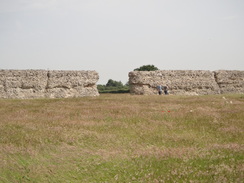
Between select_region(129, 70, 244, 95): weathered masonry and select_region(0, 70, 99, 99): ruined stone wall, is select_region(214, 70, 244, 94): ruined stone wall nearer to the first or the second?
select_region(129, 70, 244, 95): weathered masonry

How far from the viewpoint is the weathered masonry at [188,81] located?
109 feet

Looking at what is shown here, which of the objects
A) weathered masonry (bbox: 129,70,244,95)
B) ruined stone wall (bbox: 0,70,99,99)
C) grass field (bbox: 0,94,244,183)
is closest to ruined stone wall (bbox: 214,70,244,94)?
weathered masonry (bbox: 129,70,244,95)

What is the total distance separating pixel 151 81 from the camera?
33281 millimetres

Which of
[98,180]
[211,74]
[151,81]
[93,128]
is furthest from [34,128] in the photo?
[211,74]

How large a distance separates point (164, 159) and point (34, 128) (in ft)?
19.6

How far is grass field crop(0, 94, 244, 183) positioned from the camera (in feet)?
21.4

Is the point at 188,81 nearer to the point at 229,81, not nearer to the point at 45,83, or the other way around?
the point at 229,81

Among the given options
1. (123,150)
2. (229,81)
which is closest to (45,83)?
(229,81)

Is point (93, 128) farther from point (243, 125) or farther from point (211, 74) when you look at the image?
point (211, 74)

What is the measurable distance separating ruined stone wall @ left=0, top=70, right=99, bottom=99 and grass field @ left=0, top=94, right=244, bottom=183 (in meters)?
16.8

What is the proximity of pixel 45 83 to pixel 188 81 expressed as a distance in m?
16.6

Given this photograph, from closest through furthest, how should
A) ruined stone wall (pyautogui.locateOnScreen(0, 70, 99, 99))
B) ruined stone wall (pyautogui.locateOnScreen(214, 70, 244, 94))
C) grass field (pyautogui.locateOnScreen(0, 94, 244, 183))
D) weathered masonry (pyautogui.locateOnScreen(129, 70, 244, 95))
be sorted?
1. grass field (pyautogui.locateOnScreen(0, 94, 244, 183))
2. ruined stone wall (pyautogui.locateOnScreen(0, 70, 99, 99))
3. weathered masonry (pyautogui.locateOnScreen(129, 70, 244, 95))
4. ruined stone wall (pyautogui.locateOnScreen(214, 70, 244, 94))

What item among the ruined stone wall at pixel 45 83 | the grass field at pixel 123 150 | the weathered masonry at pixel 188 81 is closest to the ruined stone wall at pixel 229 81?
the weathered masonry at pixel 188 81

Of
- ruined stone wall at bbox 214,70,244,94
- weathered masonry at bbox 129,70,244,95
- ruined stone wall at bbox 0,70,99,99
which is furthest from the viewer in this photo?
ruined stone wall at bbox 214,70,244,94
